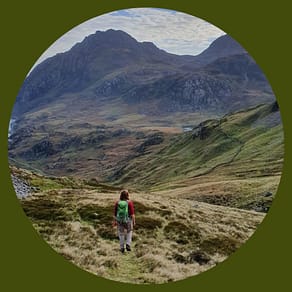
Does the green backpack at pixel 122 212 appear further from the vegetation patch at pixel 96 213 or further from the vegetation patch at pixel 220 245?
the vegetation patch at pixel 220 245

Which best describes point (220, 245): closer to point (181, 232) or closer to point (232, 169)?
point (181, 232)

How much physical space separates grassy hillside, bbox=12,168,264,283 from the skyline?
1363cm

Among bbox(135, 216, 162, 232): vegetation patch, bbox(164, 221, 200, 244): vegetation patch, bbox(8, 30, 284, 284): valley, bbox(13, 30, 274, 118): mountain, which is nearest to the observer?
bbox(8, 30, 284, 284): valley

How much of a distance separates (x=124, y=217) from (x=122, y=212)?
16.3 inches

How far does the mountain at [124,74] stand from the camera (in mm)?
49125

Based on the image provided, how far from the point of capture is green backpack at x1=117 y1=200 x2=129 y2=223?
117ft

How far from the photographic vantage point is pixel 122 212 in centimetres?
3578

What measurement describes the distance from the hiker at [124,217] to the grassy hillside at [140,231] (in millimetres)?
1115

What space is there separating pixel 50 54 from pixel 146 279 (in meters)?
23.4

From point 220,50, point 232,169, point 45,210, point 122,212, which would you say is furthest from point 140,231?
point 232,169

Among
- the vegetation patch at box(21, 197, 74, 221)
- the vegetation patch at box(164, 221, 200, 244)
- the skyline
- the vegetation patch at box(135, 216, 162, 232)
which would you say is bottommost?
the vegetation patch at box(164, 221, 200, 244)

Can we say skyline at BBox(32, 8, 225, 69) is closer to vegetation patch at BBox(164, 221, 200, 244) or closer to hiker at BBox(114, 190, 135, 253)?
hiker at BBox(114, 190, 135, 253)

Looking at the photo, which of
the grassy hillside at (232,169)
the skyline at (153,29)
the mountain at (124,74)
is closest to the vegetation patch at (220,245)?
the grassy hillside at (232,169)

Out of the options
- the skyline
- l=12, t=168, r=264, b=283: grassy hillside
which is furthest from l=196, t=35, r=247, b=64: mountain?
l=12, t=168, r=264, b=283: grassy hillside
